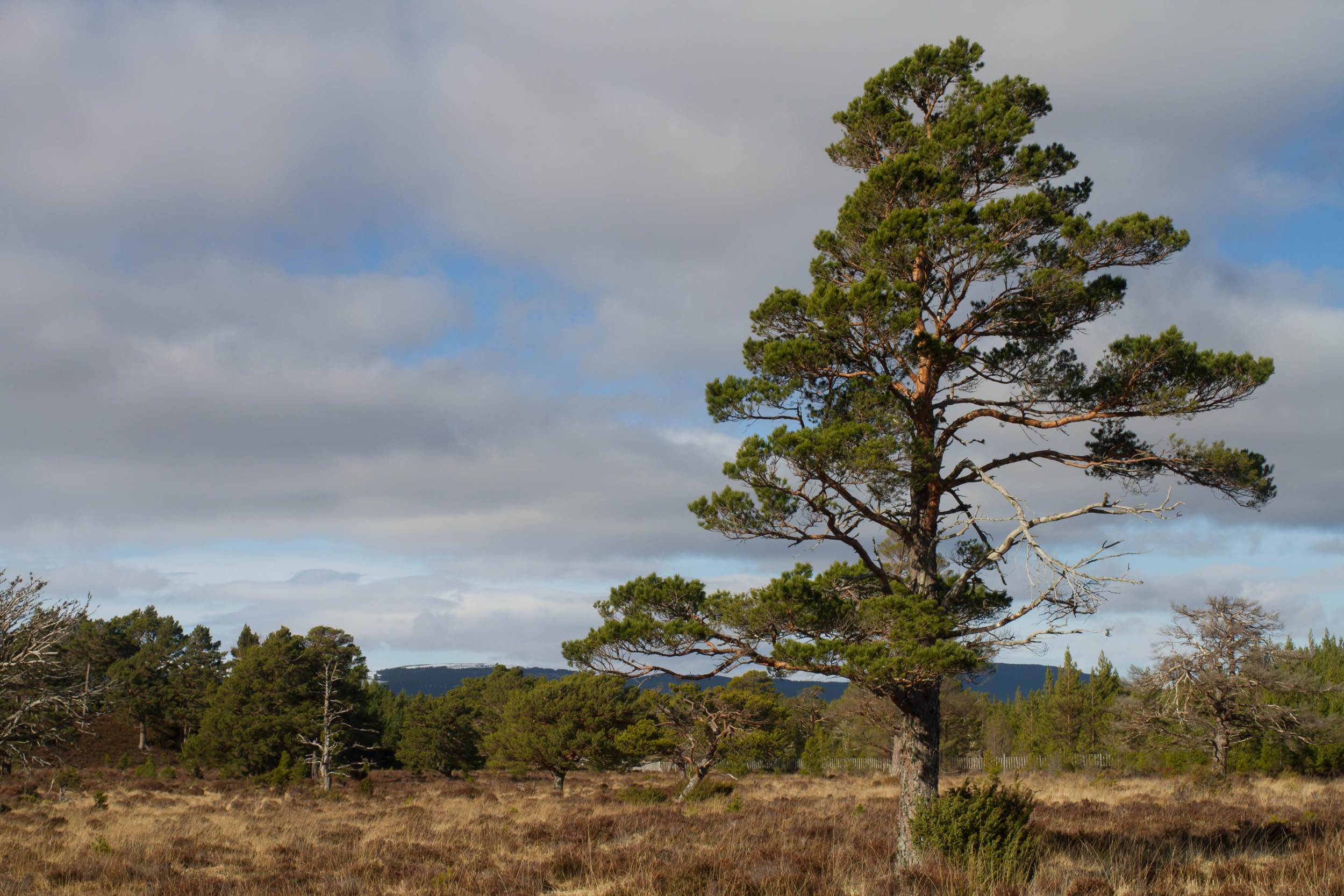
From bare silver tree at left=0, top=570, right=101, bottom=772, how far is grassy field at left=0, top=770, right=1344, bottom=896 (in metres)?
1.94

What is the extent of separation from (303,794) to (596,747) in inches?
453

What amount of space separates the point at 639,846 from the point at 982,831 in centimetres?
656

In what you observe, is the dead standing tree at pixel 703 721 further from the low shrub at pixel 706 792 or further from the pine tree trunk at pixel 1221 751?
the pine tree trunk at pixel 1221 751

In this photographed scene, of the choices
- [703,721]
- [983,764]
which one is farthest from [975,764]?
[703,721]

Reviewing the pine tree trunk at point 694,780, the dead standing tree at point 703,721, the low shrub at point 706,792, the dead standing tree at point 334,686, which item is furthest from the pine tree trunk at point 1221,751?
the dead standing tree at point 334,686

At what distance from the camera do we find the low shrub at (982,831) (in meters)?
8.76

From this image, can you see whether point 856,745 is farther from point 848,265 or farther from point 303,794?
point 848,265

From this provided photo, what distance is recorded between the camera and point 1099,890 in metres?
8.01

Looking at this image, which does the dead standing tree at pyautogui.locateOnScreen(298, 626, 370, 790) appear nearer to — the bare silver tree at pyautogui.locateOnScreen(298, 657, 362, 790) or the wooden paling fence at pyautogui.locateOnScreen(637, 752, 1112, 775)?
the bare silver tree at pyautogui.locateOnScreen(298, 657, 362, 790)

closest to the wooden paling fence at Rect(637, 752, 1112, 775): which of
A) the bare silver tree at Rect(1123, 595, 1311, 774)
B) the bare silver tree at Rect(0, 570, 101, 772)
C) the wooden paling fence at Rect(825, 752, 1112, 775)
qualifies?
the wooden paling fence at Rect(825, 752, 1112, 775)

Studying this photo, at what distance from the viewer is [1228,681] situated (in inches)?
1137

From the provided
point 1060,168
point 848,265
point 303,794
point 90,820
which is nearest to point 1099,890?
point 848,265

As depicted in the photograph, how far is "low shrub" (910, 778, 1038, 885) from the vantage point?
8.76 metres

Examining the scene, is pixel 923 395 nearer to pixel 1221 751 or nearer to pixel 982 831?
pixel 982 831
